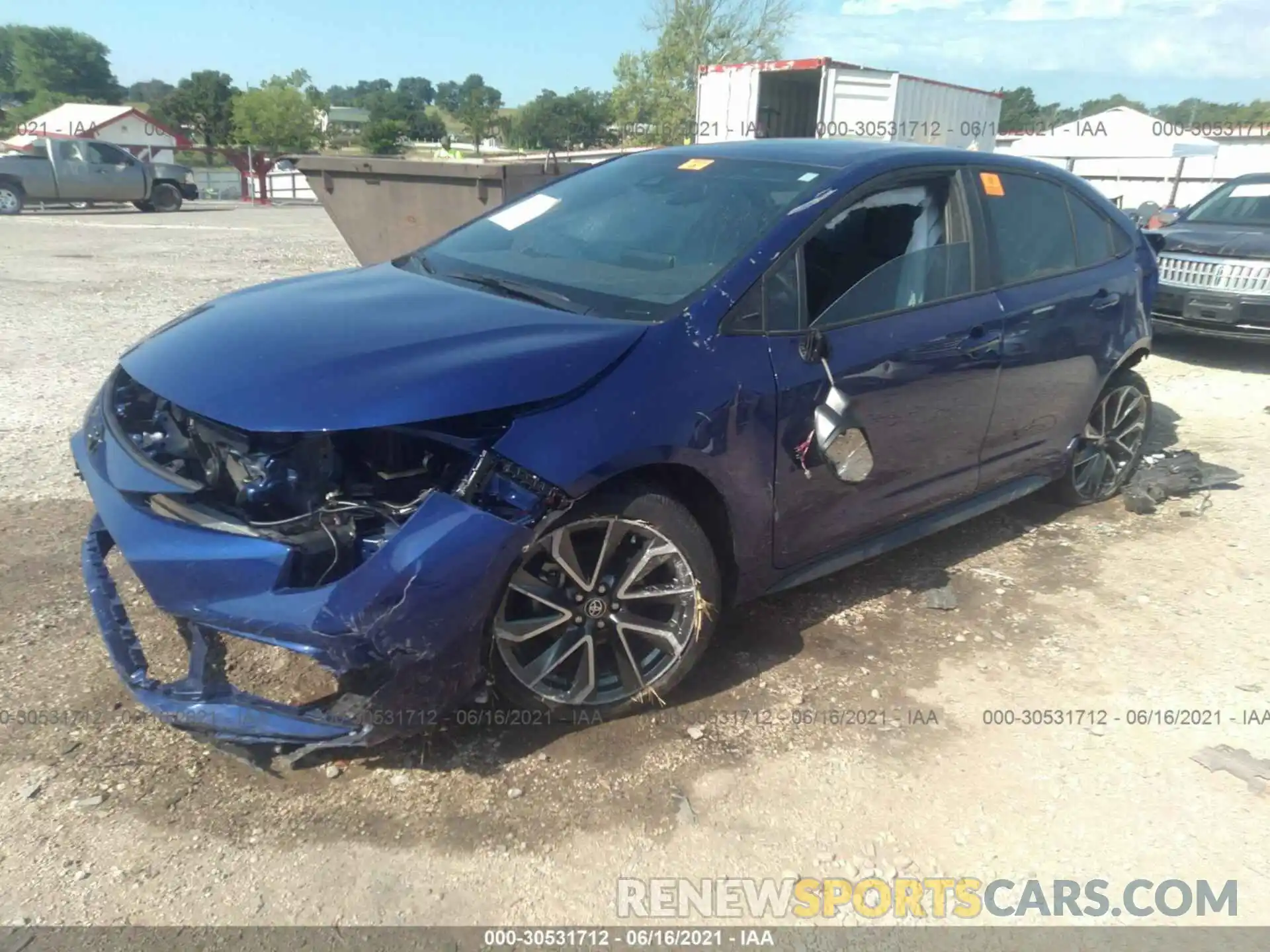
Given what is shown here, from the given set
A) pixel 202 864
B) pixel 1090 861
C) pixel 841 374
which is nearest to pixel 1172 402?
pixel 841 374

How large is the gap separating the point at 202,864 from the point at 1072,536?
13.1ft

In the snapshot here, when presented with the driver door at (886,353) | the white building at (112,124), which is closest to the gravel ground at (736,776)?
the driver door at (886,353)

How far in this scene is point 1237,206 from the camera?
9.09 metres

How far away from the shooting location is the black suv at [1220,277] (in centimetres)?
771

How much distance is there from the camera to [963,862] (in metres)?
2.46

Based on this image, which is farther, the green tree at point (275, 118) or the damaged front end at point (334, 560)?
the green tree at point (275, 118)

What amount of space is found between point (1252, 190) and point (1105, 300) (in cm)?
645

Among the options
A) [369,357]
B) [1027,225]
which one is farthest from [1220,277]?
[369,357]

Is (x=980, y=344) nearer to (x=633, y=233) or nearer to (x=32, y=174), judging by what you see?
(x=633, y=233)

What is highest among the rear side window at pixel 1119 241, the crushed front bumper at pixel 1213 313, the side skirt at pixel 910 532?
the rear side window at pixel 1119 241

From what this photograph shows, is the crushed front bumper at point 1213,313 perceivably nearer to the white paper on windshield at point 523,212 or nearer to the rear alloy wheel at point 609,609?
the white paper on windshield at point 523,212

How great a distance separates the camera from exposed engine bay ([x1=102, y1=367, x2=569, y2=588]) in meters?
2.36

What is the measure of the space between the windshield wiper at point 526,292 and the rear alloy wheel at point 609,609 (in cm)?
69

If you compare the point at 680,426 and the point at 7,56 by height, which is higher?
the point at 7,56
